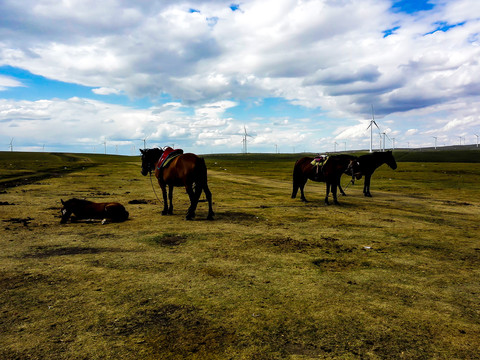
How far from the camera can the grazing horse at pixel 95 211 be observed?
11414mm

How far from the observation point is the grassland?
3908 mm

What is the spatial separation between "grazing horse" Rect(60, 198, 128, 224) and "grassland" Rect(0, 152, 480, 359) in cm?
95

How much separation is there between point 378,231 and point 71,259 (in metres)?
9.78

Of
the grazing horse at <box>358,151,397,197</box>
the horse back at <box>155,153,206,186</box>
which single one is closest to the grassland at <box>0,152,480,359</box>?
the horse back at <box>155,153,206,186</box>

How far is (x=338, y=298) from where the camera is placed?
5246mm

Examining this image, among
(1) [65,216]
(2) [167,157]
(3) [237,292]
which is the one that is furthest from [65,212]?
(3) [237,292]

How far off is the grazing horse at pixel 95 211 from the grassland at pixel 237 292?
945 mm

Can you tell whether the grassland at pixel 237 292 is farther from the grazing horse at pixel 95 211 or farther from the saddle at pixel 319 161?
the saddle at pixel 319 161

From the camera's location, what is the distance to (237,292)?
5441mm

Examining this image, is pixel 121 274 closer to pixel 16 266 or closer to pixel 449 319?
pixel 16 266

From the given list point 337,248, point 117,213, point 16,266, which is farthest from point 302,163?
point 16,266

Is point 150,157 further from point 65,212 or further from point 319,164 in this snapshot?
point 319,164

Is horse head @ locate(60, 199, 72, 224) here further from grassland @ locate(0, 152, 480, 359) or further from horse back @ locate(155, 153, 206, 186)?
horse back @ locate(155, 153, 206, 186)

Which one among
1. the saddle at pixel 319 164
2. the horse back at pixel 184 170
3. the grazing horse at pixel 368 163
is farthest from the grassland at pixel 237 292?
the grazing horse at pixel 368 163
